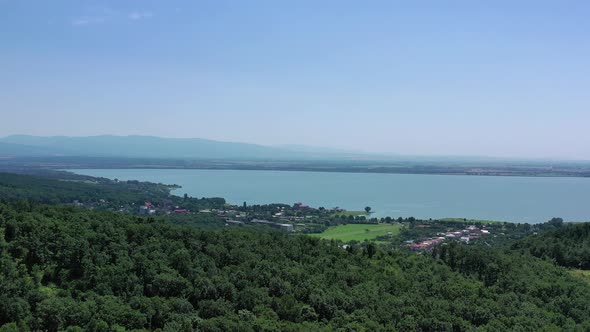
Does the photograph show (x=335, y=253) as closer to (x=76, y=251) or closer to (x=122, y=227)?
(x=122, y=227)

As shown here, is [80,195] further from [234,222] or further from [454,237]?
[454,237]

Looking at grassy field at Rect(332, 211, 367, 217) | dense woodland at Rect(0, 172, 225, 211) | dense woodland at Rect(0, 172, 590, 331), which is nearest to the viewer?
dense woodland at Rect(0, 172, 590, 331)

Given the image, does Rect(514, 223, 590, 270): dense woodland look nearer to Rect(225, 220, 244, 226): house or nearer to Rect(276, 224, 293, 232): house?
Rect(276, 224, 293, 232): house

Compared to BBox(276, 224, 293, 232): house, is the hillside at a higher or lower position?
higher

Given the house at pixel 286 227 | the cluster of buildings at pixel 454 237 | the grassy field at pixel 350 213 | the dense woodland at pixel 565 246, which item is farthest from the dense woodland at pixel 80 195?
the dense woodland at pixel 565 246

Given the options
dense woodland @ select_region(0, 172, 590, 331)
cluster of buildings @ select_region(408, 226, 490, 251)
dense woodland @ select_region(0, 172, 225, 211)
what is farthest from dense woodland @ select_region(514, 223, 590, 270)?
dense woodland @ select_region(0, 172, 225, 211)

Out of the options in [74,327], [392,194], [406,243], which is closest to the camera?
[74,327]

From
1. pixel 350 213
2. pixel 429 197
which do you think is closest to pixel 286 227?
pixel 350 213

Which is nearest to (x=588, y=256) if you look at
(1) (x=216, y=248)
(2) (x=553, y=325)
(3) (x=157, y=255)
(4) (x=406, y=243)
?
(4) (x=406, y=243)
